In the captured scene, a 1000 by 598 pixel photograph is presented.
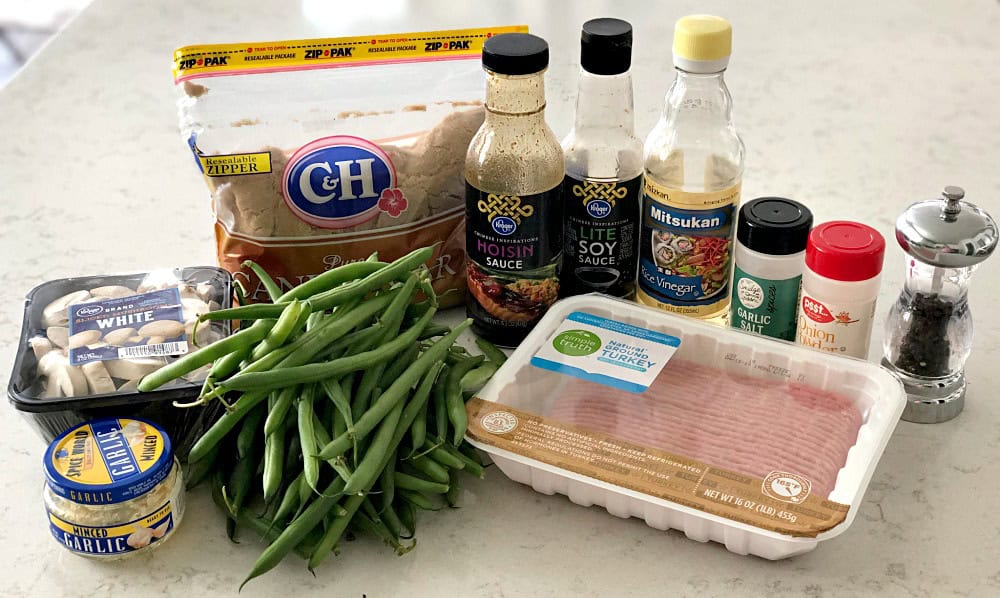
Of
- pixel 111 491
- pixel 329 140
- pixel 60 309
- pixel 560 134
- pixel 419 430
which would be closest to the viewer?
pixel 111 491

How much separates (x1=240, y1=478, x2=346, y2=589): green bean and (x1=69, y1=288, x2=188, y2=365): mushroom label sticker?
24 cm

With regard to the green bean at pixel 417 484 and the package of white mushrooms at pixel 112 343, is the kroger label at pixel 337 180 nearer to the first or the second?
the package of white mushrooms at pixel 112 343

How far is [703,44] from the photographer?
3.99ft

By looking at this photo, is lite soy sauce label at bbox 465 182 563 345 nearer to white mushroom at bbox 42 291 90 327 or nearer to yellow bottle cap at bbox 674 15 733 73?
yellow bottle cap at bbox 674 15 733 73

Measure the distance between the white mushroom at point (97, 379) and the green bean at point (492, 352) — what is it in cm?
42

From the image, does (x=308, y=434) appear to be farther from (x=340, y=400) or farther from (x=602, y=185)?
(x=602, y=185)

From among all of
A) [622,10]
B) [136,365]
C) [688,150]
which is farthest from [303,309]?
[622,10]

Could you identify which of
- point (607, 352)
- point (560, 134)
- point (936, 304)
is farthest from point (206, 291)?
Result: point (936, 304)

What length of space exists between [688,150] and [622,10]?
2.89 feet

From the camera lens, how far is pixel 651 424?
3.89ft

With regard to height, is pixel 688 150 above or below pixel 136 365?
above

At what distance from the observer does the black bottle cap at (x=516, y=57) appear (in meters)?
1.19

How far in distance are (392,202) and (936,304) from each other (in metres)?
0.64

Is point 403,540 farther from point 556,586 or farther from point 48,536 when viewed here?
point 48,536
